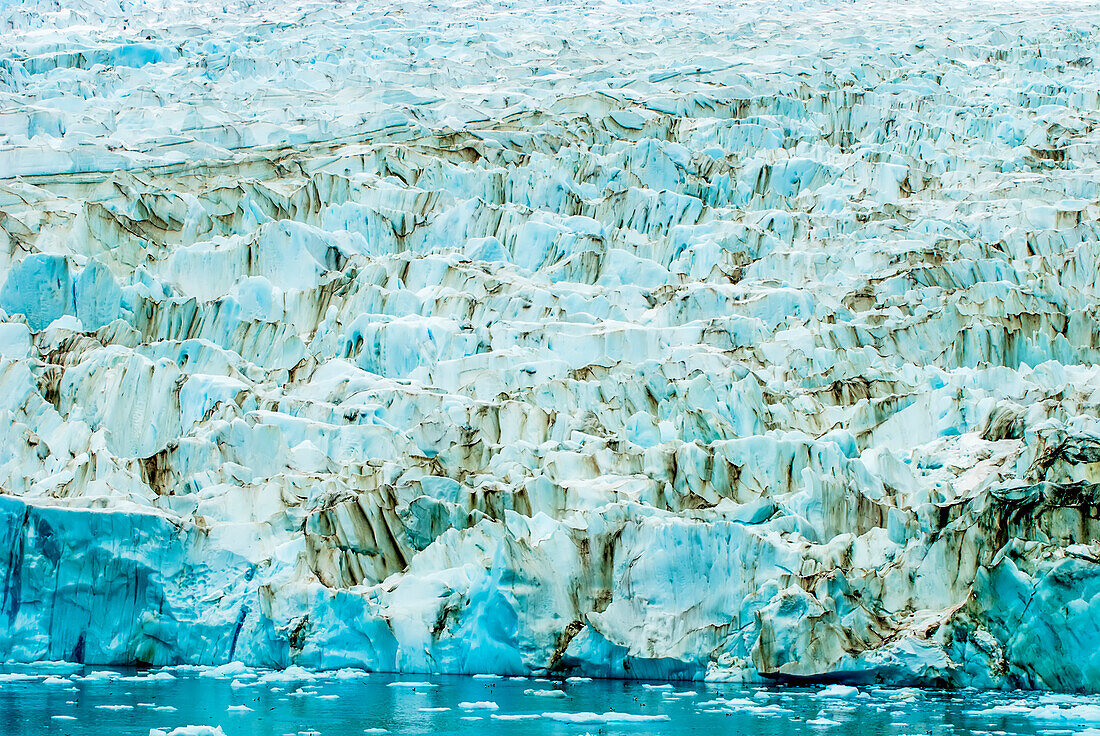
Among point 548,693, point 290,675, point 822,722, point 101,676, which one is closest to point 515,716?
point 548,693

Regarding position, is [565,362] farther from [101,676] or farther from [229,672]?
[101,676]

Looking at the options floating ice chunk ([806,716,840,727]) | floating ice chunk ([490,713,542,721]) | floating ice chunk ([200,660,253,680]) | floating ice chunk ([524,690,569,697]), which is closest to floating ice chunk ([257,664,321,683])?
floating ice chunk ([200,660,253,680])

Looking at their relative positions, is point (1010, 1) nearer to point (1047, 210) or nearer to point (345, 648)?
point (1047, 210)

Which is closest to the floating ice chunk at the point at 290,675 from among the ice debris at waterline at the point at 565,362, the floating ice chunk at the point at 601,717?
the ice debris at waterline at the point at 565,362

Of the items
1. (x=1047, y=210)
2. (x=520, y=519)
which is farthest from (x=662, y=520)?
(x=1047, y=210)

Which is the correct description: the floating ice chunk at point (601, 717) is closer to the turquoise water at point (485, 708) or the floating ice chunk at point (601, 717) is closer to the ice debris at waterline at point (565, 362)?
the turquoise water at point (485, 708)

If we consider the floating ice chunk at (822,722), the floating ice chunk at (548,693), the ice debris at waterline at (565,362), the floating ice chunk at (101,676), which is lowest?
the floating ice chunk at (822,722)
